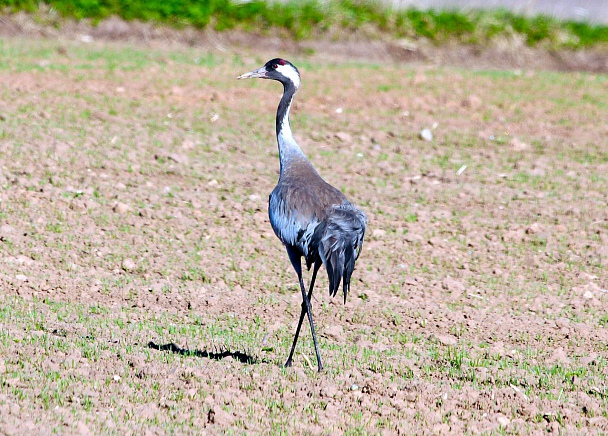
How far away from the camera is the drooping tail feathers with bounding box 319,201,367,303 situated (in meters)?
6.20

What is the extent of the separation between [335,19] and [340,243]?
1321 centimetres

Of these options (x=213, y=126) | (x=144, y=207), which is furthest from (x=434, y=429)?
(x=213, y=126)

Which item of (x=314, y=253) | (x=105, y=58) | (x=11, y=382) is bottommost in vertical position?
(x=105, y=58)

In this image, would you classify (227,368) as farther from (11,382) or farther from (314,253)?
(11,382)

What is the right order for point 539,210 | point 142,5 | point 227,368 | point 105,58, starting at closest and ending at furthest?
point 227,368, point 539,210, point 105,58, point 142,5

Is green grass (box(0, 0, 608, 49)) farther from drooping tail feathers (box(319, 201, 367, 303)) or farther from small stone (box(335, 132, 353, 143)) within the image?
drooping tail feathers (box(319, 201, 367, 303))

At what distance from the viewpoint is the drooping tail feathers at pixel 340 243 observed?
20.3 ft

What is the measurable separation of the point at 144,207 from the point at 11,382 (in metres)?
4.31

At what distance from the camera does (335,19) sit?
1884 centimetres

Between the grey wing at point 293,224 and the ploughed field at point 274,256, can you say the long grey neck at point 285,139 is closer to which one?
the grey wing at point 293,224

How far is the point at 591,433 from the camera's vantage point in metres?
5.53

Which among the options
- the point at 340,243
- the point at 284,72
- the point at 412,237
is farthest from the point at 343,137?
the point at 340,243

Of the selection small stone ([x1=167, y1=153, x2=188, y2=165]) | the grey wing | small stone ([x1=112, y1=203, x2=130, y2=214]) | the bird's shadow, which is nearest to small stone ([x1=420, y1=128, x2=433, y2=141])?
small stone ([x1=167, y1=153, x2=188, y2=165])

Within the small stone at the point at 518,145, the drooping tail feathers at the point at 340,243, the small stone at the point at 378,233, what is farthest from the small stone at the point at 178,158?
the drooping tail feathers at the point at 340,243
